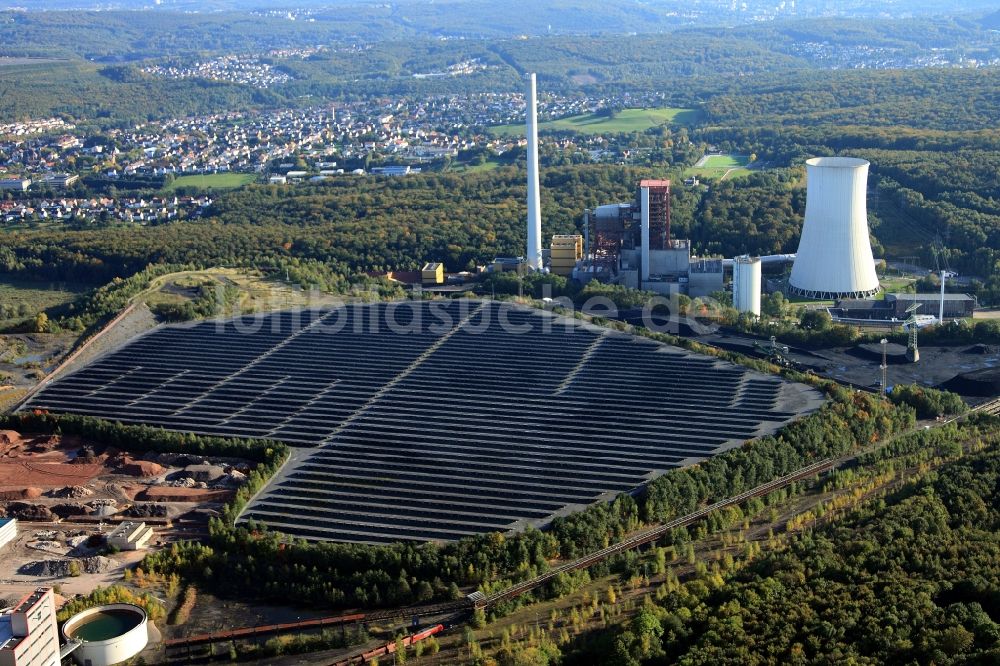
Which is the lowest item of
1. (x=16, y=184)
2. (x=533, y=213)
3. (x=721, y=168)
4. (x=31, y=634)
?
(x=31, y=634)

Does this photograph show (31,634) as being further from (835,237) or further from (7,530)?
(835,237)

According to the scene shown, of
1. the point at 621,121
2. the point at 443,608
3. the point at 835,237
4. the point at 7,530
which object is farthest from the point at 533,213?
the point at 621,121

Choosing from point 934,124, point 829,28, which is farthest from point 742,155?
point 829,28

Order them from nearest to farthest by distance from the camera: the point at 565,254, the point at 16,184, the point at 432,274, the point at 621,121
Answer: the point at 565,254
the point at 432,274
the point at 16,184
the point at 621,121

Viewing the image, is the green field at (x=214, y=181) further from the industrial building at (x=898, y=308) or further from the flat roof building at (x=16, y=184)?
the industrial building at (x=898, y=308)

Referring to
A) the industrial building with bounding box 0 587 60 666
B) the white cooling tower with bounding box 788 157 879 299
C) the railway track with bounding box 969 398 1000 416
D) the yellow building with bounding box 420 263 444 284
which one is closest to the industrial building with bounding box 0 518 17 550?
the industrial building with bounding box 0 587 60 666
